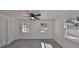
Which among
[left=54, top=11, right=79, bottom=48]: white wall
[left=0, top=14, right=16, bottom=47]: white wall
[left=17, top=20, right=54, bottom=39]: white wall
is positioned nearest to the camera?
[left=54, top=11, right=79, bottom=48]: white wall

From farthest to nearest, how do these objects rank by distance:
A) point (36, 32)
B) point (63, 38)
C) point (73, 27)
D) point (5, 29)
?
point (36, 32) → point (5, 29) → point (63, 38) → point (73, 27)

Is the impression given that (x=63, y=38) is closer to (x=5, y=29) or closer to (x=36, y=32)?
(x=5, y=29)

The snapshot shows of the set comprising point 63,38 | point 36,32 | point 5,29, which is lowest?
point 63,38

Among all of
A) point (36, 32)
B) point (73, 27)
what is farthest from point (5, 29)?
point (73, 27)

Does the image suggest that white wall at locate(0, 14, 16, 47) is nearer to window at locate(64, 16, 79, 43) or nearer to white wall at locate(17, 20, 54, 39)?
white wall at locate(17, 20, 54, 39)

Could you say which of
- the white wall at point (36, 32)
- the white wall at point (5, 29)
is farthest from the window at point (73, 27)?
the white wall at point (36, 32)

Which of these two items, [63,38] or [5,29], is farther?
[5,29]

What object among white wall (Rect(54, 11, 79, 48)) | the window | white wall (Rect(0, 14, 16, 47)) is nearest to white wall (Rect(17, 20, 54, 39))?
white wall (Rect(0, 14, 16, 47))

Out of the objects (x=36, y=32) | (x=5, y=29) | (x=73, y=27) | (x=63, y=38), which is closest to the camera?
(x=73, y=27)
